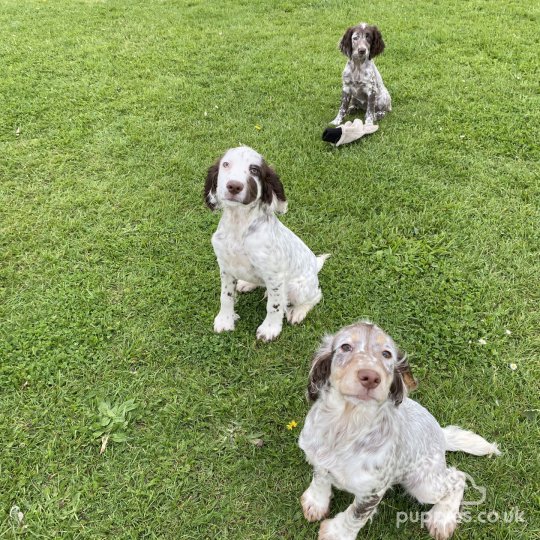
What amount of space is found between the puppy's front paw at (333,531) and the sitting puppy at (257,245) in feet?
5.33

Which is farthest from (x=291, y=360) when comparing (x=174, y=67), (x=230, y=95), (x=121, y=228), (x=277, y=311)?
(x=174, y=67)

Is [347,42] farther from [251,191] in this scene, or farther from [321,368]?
[321,368]

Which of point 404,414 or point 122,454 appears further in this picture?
point 122,454

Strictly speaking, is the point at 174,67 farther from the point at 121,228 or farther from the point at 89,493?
the point at 89,493

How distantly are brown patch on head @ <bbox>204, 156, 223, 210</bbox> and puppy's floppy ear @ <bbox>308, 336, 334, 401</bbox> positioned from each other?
1.61 m

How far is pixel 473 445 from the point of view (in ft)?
10.5

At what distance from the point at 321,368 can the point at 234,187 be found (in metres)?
1.46

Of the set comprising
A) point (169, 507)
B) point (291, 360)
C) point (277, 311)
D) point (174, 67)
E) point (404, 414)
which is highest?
point (174, 67)

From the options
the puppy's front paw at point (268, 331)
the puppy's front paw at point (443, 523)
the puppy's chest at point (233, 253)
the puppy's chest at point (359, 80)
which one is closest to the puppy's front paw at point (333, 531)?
the puppy's front paw at point (443, 523)

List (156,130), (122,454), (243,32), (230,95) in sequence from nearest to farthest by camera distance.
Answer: (122,454), (156,130), (230,95), (243,32)

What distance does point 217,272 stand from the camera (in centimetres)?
476

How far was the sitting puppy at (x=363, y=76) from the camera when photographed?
6.41m

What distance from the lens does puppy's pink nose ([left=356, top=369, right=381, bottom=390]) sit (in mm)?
2191

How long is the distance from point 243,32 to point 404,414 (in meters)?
9.06
